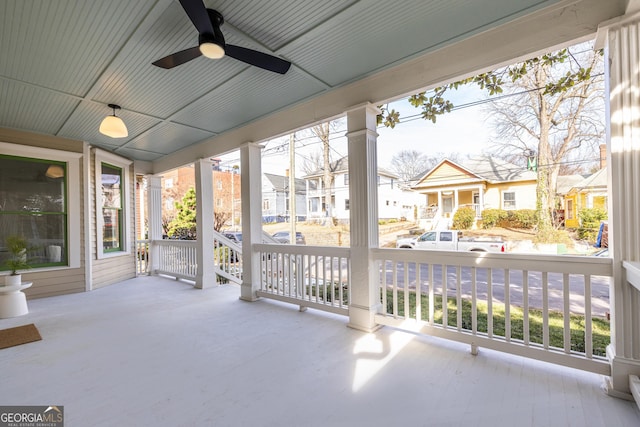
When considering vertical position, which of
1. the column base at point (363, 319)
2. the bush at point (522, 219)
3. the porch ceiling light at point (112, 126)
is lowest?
the column base at point (363, 319)

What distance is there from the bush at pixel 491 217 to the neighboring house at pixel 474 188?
0.12 metres

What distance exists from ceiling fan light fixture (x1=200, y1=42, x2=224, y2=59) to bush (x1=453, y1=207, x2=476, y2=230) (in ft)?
25.5

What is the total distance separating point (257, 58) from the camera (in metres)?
2.16

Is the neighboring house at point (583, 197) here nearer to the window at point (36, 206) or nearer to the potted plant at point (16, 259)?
the potted plant at point (16, 259)

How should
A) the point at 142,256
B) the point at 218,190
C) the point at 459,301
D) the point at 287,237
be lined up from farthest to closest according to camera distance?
the point at 218,190, the point at 287,237, the point at 142,256, the point at 459,301

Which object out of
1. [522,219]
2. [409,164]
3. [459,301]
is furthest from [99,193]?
[522,219]

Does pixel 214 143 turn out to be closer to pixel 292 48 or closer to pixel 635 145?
pixel 292 48

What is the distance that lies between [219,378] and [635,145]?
10.3 feet

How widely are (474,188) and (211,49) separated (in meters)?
8.06

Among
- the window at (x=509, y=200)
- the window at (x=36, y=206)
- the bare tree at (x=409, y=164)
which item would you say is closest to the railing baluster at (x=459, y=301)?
the window at (x=36, y=206)

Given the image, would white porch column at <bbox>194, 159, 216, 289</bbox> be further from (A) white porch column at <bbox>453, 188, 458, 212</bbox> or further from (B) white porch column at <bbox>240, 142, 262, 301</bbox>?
(A) white porch column at <bbox>453, 188, 458, 212</bbox>

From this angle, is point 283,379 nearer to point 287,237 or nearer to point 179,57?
point 179,57

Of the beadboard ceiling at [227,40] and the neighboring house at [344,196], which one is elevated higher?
the beadboard ceiling at [227,40]

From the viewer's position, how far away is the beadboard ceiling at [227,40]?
1868mm
